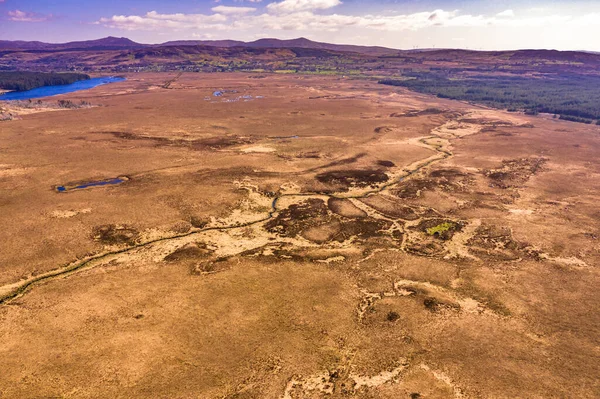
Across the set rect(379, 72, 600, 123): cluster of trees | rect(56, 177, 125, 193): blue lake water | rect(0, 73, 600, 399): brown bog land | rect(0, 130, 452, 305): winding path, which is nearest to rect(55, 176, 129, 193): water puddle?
rect(56, 177, 125, 193): blue lake water

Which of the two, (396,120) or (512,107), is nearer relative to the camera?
(396,120)

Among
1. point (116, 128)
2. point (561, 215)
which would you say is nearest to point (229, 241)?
point (561, 215)

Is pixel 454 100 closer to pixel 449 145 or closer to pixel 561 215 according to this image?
pixel 449 145

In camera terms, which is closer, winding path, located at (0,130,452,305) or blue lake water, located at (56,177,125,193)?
winding path, located at (0,130,452,305)

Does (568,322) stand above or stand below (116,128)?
below

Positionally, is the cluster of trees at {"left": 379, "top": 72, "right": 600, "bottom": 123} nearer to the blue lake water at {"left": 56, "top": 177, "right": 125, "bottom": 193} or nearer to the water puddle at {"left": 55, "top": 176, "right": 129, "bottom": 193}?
the water puddle at {"left": 55, "top": 176, "right": 129, "bottom": 193}

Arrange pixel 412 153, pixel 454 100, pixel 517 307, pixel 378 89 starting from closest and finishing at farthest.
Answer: pixel 517 307 → pixel 412 153 → pixel 454 100 → pixel 378 89

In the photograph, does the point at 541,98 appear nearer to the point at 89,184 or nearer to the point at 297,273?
the point at 297,273

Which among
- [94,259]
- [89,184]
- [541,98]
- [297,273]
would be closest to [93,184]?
[89,184]
